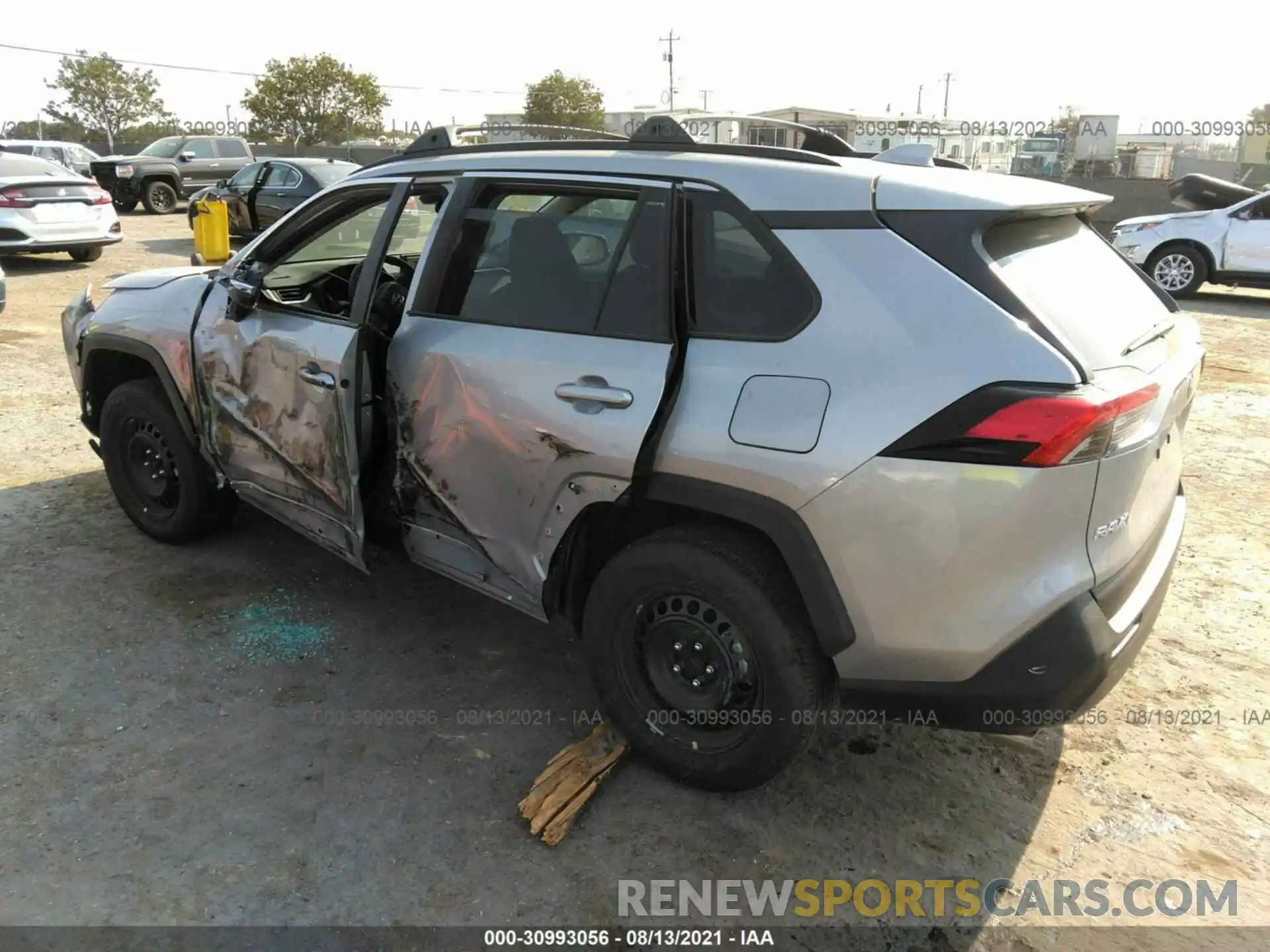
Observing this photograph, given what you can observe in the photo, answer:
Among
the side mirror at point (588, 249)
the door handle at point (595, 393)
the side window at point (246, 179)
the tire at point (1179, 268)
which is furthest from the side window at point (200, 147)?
the door handle at point (595, 393)

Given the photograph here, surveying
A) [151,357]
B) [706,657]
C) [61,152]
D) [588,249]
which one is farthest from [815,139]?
[61,152]

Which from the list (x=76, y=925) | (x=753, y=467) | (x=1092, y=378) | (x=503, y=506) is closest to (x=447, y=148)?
(x=503, y=506)

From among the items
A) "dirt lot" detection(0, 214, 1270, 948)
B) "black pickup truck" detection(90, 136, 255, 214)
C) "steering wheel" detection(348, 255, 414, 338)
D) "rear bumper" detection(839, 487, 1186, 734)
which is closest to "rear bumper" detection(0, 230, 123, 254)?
"black pickup truck" detection(90, 136, 255, 214)

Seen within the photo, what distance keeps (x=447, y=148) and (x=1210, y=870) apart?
3447 millimetres

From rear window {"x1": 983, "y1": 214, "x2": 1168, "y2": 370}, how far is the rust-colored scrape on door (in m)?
1.81

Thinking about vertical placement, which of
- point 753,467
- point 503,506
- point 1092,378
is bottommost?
point 503,506

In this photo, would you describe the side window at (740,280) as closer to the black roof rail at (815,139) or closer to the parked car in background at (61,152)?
the black roof rail at (815,139)

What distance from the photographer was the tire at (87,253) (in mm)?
13391

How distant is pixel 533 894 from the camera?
2.55 metres

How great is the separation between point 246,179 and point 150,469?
41.1ft

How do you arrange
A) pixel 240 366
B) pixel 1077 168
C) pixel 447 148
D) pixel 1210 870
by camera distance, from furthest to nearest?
pixel 1077 168 < pixel 240 366 < pixel 447 148 < pixel 1210 870

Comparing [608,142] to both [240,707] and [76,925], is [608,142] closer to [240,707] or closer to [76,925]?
[240,707]

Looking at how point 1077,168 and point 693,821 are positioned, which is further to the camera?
point 1077,168

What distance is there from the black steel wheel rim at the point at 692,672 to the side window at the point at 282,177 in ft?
44.8
